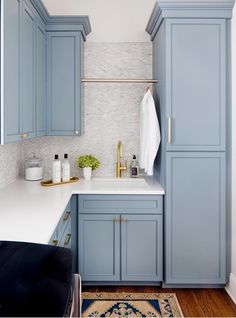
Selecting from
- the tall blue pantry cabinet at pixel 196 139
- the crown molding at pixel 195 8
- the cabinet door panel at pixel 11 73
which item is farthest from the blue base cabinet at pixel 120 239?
the crown molding at pixel 195 8

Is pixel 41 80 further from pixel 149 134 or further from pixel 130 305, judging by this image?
Result: pixel 130 305

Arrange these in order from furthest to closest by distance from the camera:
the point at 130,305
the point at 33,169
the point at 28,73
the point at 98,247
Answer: the point at 33,169 → the point at 98,247 → the point at 130,305 → the point at 28,73

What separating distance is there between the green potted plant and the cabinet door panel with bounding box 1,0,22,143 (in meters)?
1.05

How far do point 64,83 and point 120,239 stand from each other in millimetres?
1500

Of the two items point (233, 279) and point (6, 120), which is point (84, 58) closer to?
point (6, 120)

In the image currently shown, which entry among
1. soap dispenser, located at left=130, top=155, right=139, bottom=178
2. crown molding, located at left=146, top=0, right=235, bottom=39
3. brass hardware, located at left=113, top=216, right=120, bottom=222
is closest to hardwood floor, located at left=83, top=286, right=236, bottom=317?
brass hardware, located at left=113, top=216, right=120, bottom=222

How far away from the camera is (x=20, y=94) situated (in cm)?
214

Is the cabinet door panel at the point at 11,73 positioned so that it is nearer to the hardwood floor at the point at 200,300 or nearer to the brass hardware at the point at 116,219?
the brass hardware at the point at 116,219

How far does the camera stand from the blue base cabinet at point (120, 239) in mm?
2668

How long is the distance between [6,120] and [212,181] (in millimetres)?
1692

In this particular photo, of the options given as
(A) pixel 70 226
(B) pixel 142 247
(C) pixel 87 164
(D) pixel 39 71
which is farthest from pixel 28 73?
(B) pixel 142 247

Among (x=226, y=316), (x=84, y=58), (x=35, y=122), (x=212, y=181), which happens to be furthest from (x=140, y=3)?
(x=226, y=316)

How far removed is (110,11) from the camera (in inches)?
127

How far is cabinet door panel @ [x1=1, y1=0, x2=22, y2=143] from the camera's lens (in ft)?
5.97
